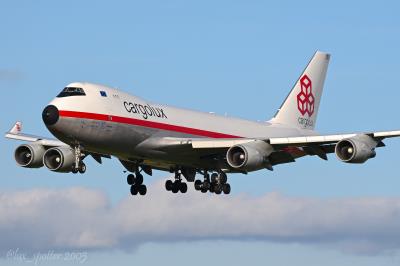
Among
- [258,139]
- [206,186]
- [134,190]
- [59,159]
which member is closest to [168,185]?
[134,190]

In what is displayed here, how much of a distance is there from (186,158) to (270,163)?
5384mm

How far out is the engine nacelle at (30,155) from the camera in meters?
75.7

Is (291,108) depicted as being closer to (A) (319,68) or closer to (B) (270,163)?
(A) (319,68)

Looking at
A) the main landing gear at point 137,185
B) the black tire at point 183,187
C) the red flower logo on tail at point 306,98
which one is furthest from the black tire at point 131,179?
the red flower logo on tail at point 306,98

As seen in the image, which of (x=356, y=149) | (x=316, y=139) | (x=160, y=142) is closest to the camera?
(x=356, y=149)

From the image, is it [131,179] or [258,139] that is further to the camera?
[131,179]

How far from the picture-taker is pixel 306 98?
8856 centimetres

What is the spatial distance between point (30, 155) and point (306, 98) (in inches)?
934

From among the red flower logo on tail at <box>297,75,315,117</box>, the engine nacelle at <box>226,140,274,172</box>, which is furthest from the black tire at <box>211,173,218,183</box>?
the red flower logo on tail at <box>297,75,315,117</box>

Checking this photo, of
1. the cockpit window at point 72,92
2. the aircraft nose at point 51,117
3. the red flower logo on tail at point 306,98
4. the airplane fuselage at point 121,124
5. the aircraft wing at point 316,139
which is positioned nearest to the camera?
the aircraft nose at point 51,117

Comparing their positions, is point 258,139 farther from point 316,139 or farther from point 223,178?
point 316,139

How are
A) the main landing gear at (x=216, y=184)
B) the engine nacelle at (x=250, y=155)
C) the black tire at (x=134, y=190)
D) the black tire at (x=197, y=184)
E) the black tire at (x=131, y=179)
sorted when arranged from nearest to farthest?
the engine nacelle at (x=250, y=155)
the main landing gear at (x=216, y=184)
the black tire at (x=197, y=184)
the black tire at (x=134, y=190)
the black tire at (x=131, y=179)

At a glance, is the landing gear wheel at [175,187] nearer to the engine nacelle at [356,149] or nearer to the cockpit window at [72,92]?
the cockpit window at [72,92]

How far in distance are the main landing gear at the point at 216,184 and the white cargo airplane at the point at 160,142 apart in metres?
0.06
